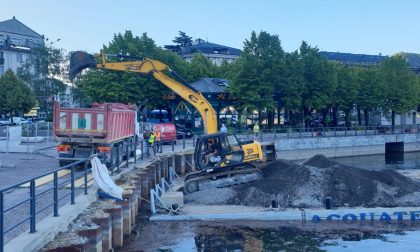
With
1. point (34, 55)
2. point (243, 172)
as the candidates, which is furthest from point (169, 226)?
point (34, 55)

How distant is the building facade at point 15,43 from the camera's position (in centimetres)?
7919

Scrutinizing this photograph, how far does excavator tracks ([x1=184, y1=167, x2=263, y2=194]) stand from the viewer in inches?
840

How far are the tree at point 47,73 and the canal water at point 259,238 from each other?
53116mm

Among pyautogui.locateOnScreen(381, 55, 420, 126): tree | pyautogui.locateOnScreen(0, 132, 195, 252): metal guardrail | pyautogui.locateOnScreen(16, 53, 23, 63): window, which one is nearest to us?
pyautogui.locateOnScreen(0, 132, 195, 252): metal guardrail

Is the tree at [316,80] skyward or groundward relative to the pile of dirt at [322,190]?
skyward

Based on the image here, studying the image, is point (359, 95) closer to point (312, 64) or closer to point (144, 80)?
point (312, 64)

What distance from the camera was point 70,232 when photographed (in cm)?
1090

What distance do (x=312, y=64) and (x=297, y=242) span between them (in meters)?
34.8

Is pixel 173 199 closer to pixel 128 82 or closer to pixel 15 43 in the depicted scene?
pixel 128 82

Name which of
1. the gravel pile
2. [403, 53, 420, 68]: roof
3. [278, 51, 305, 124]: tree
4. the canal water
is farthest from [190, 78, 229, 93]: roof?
Answer: [403, 53, 420, 68]: roof

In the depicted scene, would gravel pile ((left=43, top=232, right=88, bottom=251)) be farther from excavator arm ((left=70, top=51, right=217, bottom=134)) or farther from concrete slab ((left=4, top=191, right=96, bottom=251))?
excavator arm ((left=70, top=51, right=217, bottom=134))

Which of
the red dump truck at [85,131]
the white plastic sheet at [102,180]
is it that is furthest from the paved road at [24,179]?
the red dump truck at [85,131]

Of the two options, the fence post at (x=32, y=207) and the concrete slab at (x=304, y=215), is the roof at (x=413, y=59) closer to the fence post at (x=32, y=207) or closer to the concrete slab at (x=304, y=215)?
the concrete slab at (x=304, y=215)

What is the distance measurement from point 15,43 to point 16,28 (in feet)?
11.5
